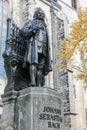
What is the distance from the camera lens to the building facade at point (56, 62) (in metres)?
17.7

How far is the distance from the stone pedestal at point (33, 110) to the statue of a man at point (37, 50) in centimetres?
38

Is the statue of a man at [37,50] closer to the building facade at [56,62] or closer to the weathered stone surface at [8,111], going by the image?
the weathered stone surface at [8,111]

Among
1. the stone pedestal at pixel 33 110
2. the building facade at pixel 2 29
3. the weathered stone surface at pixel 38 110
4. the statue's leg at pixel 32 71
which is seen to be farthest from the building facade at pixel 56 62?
the weathered stone surface at pixel 38 110

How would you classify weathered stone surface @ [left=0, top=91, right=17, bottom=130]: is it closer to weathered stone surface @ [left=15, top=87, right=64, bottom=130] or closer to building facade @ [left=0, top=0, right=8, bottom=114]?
weathered stone surface @ [left=15, top=87, right=64, bottom=130]

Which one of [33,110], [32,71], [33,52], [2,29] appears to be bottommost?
[33,110]

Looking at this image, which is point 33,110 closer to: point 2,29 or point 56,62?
point 2,29

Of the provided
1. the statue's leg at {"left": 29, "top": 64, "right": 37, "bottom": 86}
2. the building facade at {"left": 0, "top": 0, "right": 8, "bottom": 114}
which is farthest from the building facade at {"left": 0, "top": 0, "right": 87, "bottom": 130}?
the statue's leg at {"left": 29, "top": 64, "right": 37, "bottom": 86}

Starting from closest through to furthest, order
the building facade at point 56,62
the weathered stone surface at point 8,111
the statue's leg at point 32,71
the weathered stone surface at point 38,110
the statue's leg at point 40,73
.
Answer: the weathered stone surface at point 38,110
the weathered stone surface at point 8,111
the statue's leg at point 32,71
the statue's leg at point 40,73
the building facade at point 56,62

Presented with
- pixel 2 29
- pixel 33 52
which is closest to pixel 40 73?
pixel 33 52

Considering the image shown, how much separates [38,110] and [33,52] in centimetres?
140

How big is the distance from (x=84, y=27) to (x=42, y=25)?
7.63 m

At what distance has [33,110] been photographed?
5559 mm

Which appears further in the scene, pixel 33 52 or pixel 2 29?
pixel 2 29

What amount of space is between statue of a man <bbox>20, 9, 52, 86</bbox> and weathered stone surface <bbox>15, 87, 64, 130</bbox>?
358 millimetres
